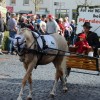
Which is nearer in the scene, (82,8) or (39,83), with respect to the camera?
(39,83)

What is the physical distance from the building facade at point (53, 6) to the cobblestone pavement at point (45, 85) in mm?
49305

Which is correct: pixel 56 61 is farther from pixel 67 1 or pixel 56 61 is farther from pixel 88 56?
pixel 67 1

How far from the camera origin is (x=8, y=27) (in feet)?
67.3

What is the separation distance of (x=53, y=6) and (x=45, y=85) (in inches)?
2257

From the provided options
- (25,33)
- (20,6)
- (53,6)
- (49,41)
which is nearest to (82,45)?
(49,41)

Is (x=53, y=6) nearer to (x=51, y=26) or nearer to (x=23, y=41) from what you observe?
(x=51, y=26)

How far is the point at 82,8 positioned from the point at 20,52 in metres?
4.11

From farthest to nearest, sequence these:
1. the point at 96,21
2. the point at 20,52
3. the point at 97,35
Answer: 1. the point at 96,21
2. the point at 97,35
3. the point at 20,52

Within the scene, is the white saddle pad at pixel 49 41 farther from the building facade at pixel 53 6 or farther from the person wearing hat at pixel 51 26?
the building facade at pixel 53 6

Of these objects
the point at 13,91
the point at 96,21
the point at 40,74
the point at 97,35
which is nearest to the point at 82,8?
the point at 96,21

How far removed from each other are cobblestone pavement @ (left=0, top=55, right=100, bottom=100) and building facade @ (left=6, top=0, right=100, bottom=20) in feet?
162

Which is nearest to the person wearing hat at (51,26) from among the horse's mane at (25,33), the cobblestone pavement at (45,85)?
the cobblestone pavement at (45,85)

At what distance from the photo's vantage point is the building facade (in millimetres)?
65125

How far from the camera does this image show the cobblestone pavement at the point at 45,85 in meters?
9.40
